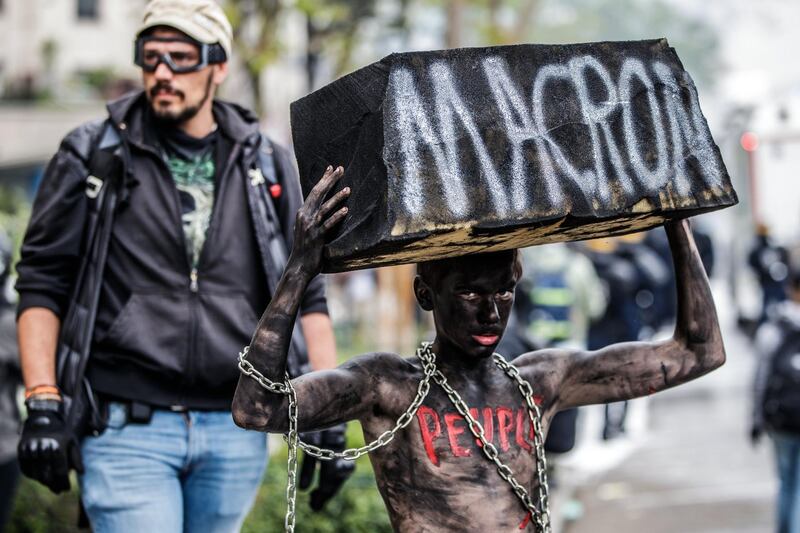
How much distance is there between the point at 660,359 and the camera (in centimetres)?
365

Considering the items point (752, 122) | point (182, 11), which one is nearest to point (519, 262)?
point (182, 11)

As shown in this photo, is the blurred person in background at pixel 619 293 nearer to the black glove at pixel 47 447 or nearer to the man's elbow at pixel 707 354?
the man's elbow at pixel 707 354

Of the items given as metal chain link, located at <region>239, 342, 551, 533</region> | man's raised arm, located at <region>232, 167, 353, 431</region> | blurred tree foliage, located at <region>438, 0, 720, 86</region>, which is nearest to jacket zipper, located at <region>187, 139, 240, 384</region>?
metal chain link, located at <region>239, 342, 551, 533</region>

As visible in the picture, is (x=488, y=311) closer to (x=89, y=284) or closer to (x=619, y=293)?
(x=89, y=284)

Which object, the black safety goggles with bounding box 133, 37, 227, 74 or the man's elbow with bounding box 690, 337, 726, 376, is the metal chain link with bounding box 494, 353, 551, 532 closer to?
the man's elbow with bounding box 690, 337, 726, 376

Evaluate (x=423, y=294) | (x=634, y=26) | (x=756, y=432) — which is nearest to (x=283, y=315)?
(x=423, y=294)

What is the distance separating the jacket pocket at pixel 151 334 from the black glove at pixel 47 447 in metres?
0.25

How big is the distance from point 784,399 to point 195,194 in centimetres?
364

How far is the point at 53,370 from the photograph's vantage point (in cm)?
397

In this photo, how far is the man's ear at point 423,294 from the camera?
3.54m

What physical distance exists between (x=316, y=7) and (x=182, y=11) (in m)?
7.59

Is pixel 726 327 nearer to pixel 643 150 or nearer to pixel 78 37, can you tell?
pixel 643 150

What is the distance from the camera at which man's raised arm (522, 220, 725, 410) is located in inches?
142

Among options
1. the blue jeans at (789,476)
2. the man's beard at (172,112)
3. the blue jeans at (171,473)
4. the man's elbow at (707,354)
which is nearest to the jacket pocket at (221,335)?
the blue jeans at (171,473)
